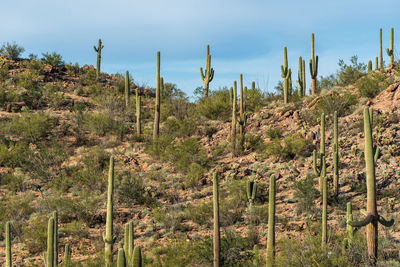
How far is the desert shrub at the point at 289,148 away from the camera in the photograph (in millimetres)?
18312

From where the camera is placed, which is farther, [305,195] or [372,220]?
[305,195]

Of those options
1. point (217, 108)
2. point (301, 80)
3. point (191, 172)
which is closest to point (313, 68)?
point (301, 80)

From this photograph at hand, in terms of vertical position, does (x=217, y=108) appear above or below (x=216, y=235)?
above

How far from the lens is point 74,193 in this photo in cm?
1808

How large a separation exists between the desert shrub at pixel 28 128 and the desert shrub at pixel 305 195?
46.9 ft

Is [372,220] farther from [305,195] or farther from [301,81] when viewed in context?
[301,81]

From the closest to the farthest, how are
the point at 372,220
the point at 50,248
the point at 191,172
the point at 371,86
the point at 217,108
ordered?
the point at 372,220, the point at 50,248, the point at 191,172, the point at 371,86, the point at 217,108

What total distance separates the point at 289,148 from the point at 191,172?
4132 millimetres

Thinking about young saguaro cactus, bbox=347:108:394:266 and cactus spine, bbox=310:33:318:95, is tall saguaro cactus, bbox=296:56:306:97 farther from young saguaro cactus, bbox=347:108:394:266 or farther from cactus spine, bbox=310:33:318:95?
young saguaro cactus, bbox=347:108:394:266

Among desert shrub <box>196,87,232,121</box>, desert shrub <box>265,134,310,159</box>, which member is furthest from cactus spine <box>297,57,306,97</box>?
desert shrub <box>265,134,310,159</box>

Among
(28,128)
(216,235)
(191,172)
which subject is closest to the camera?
(216,235)

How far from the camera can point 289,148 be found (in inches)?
727

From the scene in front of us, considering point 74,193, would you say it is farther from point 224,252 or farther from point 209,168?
point 224,252

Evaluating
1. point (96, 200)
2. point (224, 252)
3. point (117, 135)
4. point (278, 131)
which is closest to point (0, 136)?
point (117, 135)
